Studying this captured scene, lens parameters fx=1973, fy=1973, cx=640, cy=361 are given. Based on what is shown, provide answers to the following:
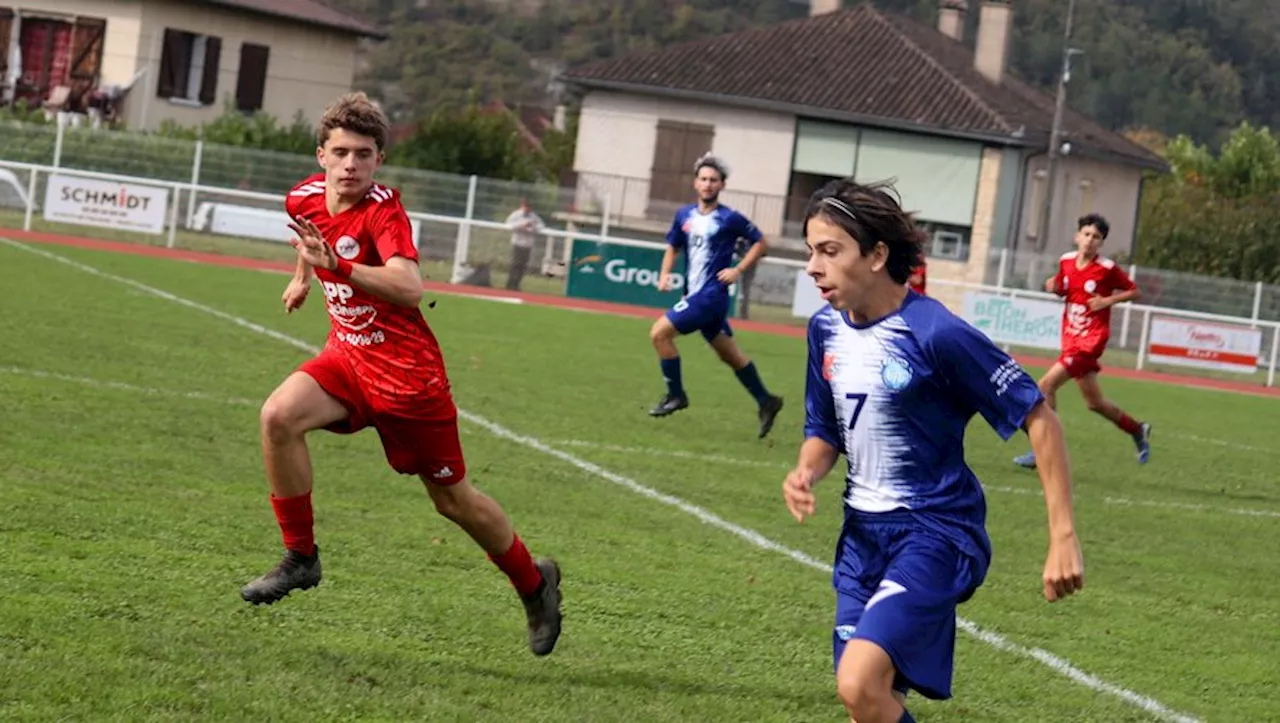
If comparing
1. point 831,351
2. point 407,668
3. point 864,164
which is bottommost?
point 407,668

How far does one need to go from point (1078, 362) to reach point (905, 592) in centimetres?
1014

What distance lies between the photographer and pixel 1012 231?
175ft

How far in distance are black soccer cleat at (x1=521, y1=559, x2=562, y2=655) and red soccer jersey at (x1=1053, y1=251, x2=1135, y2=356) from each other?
861 cm

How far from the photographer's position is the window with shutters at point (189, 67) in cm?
5153

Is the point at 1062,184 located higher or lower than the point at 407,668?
higher

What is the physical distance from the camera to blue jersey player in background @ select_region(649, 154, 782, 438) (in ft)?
46.5

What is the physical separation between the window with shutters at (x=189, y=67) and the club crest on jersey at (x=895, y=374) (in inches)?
1919

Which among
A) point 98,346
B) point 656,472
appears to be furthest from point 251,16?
point 656,472

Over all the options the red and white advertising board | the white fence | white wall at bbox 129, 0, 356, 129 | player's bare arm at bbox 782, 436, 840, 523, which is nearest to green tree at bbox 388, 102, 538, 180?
white wall at bbox 129, 0, 356, 129

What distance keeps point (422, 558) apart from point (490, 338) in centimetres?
1229

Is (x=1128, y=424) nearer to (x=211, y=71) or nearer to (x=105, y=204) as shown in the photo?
(x=105, y=204)

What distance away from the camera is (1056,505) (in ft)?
15.2

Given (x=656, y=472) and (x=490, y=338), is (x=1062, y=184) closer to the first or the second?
(x=490, y=338)

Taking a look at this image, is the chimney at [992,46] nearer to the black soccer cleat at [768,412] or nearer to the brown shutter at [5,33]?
the brown shutter at [5,33]
